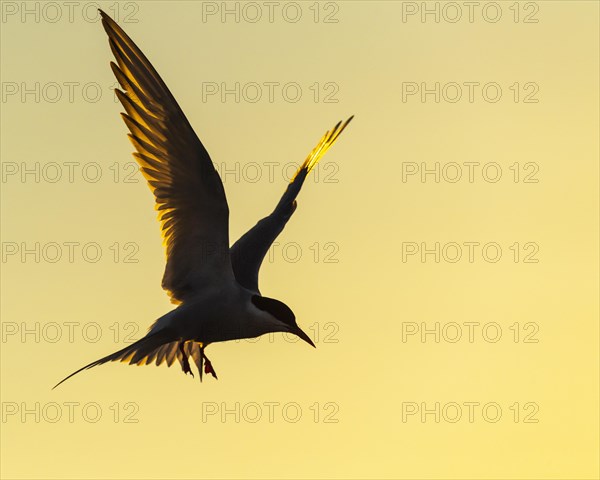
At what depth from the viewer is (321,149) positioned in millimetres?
13547

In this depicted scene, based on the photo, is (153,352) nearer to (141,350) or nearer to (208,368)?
(208,368)

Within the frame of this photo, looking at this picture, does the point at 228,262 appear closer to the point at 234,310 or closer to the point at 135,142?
the point at 234,310

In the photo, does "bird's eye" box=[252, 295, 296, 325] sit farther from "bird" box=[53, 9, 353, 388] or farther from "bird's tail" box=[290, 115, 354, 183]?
"bird's tail" box=[290, 115, 354, 183]

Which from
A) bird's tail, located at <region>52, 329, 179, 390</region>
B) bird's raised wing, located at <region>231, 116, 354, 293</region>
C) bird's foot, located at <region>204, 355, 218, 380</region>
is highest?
bird's raised wing, located at <region>231, 116, 354, 293</region>

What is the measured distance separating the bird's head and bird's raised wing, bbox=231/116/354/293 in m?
1.02

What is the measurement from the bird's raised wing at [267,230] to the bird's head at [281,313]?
1022 millimetres

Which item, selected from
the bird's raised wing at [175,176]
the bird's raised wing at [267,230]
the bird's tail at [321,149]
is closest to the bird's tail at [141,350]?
the bird's raised wing at [175,176]

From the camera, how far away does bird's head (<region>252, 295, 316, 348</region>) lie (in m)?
10.3

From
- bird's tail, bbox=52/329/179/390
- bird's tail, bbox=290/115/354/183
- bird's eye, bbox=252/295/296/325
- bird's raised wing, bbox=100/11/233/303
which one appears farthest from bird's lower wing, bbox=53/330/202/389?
bird's tail, bbox=290/115/354/183

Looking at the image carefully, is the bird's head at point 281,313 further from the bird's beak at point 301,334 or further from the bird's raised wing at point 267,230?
the bird's raised wing at point 267,230

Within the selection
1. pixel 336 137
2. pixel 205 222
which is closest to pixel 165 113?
pixel 205 222

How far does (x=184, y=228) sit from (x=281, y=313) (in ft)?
3.83

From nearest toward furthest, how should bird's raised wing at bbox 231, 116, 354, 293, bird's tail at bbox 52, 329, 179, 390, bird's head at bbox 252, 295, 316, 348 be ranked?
bird's tail at bbox 52, 329, 179, 390 < bird's head at bbox 252, 295, 316, 348 < bird's raised wing at bbox 231, 116, 354, 293

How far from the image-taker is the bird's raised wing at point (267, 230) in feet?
38.2
